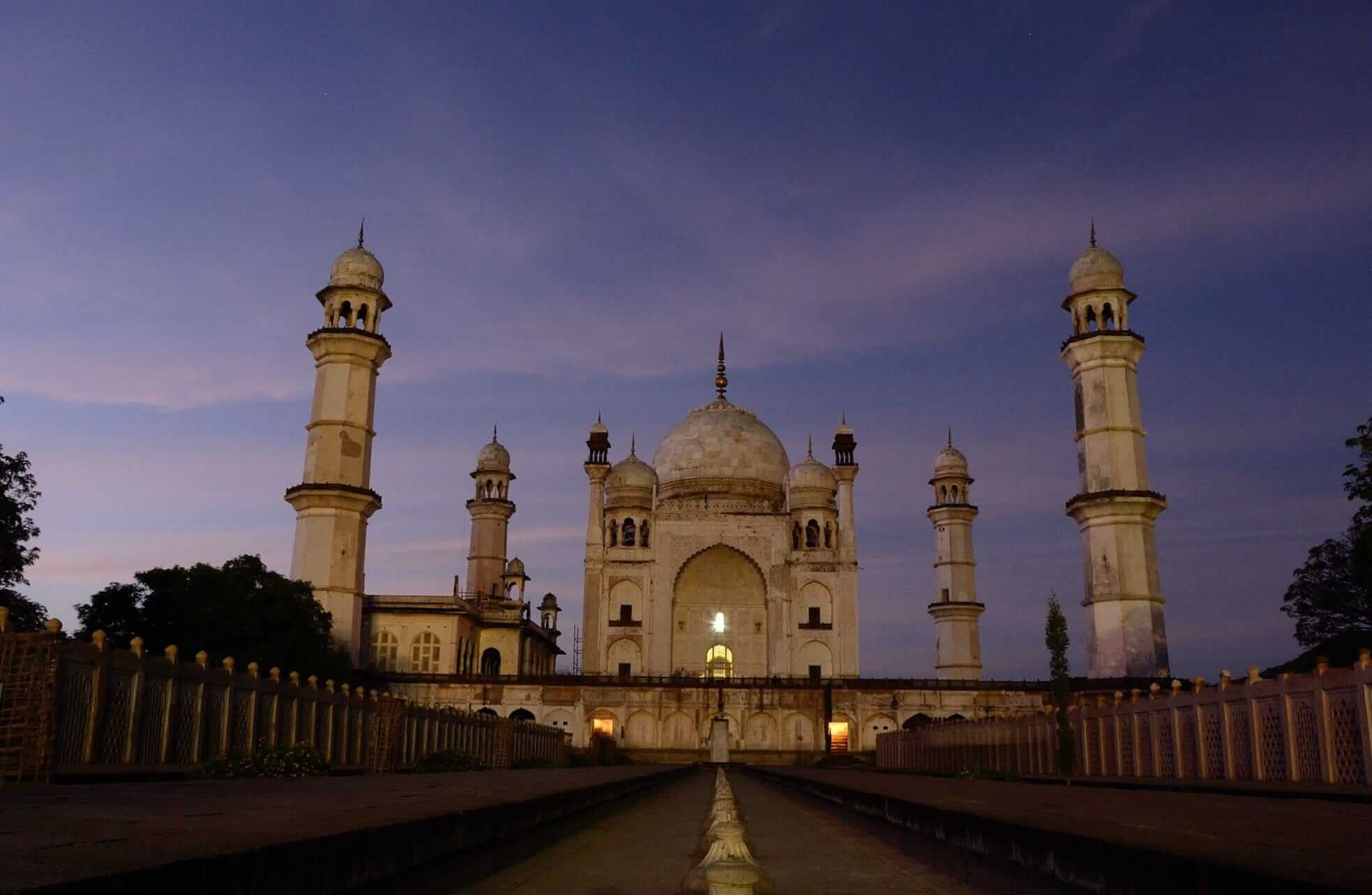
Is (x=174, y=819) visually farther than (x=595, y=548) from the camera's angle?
No

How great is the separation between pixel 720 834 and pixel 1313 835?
5.74 ft

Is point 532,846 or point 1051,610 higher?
point 1051,610

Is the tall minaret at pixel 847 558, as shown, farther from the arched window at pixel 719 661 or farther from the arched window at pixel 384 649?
the arched window at pixel 384 649

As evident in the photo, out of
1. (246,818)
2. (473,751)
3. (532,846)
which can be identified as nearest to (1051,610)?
(473,751)

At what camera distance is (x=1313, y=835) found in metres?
3.08

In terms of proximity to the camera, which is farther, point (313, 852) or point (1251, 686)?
point (1251, 686)

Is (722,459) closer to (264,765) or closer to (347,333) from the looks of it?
(347,333)

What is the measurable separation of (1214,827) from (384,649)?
4525 centimetres

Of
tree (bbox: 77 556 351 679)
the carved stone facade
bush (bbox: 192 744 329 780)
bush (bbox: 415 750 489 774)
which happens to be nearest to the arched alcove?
the carved stone facade

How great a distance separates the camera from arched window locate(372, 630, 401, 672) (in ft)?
149

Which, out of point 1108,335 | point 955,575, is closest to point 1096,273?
point 1108,335

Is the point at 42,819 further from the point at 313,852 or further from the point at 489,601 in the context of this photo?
the point at 489,601

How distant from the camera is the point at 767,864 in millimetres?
4883

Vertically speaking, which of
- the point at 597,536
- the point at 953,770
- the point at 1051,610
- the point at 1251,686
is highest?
the point at 597,536
